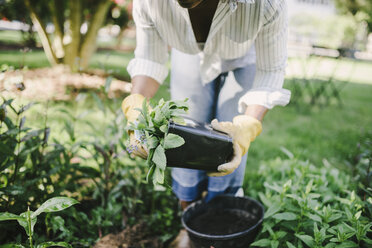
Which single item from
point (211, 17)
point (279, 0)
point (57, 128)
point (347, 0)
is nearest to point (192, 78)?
point (211, 17)

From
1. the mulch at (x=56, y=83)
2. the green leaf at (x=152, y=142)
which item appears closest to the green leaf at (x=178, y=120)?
the green leaf at (x=152, y=142)

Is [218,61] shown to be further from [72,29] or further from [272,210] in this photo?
[72,29]

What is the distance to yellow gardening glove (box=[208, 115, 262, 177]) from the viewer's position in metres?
1.30

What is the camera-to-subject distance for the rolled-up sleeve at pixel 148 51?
153 cm

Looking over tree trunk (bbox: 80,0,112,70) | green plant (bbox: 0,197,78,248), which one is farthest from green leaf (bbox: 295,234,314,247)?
tree trunk (bbox: 80,0,112,70)

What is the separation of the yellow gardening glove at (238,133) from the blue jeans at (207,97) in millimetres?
350

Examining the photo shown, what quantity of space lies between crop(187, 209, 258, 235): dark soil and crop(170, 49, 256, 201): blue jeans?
12cm

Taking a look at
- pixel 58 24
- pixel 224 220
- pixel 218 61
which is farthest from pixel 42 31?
pixel 224 220

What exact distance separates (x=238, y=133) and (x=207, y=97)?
51 cm

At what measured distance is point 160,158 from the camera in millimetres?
1124

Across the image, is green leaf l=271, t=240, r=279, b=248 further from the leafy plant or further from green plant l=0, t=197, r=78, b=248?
green plant l=0, t=197, r=78, b=248

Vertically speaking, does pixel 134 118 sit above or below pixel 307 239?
above

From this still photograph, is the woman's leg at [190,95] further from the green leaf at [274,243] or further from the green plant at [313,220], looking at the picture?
the green leaf at [274,243]

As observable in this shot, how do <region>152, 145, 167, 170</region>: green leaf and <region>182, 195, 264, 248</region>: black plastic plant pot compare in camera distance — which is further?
<region>182, 195, 264, 248</region>: black plastic plant pot
